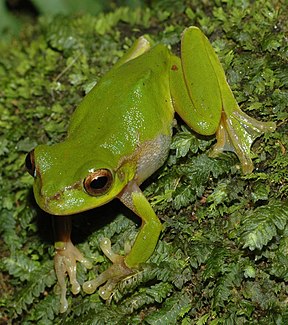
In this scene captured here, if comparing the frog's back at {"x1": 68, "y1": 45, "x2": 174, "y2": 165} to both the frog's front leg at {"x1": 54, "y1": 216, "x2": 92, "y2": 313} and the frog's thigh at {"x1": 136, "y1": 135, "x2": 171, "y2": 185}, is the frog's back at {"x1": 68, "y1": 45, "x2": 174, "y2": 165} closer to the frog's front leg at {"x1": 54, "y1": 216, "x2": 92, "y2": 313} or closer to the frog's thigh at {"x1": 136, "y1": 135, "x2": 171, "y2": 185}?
→ the frog's thigh at {"x1": 136, "y1": 135, "x2": 171, "y2": 185}

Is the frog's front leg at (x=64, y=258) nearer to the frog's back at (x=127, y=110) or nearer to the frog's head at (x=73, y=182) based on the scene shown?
the frog's head at (x=73, y=182)

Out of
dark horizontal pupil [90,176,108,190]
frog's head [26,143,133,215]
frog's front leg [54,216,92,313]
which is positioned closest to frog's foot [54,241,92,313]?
frog's front leg [54,216,92,313]

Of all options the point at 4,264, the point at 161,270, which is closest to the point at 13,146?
the point at 4,264

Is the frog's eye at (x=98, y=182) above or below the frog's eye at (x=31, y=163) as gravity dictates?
Answer: below

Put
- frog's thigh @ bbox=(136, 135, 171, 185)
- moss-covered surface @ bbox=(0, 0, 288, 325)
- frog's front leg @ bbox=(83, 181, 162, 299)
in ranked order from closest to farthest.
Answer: moss-covered surface @ bbox=(0, 0, 288, 325) → frog's front leg @ bbox=(83, 181, 162, 299) → frog's thigh @ bbox=(136, 135, 171, 185)

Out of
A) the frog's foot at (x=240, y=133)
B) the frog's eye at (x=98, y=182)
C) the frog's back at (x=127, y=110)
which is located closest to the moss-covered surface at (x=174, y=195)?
the frog's foot at (x=240, y=133)
